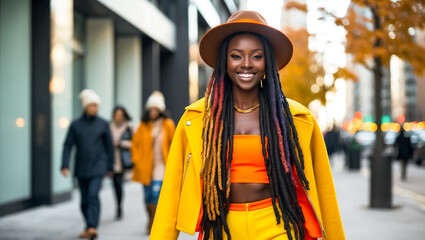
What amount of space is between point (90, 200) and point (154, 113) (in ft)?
4.97

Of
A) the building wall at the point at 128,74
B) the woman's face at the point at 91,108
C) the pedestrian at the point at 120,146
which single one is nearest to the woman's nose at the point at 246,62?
the woman's face at the point at 91,108

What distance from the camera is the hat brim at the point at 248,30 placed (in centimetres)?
277

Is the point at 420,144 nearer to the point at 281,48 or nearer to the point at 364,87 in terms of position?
the point at 281,48

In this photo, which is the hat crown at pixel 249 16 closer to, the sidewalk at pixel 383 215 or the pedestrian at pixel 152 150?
the pedestrian at pixel 152 150

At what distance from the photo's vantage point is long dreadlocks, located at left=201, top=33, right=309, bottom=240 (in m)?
2.67

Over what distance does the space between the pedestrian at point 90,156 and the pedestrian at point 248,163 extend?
180 inches

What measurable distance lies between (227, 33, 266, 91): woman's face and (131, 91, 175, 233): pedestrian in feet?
15.5

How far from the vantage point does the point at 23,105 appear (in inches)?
396

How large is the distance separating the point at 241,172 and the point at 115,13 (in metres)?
11.3

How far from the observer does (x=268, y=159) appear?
2.70 m

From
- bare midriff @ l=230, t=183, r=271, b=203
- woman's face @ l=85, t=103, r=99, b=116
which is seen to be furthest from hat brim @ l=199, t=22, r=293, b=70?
woman's face @ l=85, t=103, r=99, b=116

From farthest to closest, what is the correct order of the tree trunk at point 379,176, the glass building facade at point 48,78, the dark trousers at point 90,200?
1. the tree trunk at point 379,176
2. the glass building facade at point 48,78
3. the dark trousers at point 90,200

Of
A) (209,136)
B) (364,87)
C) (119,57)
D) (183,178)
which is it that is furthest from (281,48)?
(364,87)

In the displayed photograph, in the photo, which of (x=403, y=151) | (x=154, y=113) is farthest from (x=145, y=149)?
(x=403, y=151)
